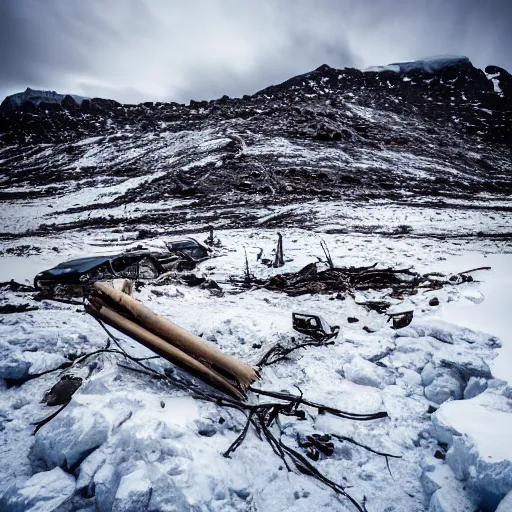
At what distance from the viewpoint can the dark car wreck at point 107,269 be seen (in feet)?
15.9

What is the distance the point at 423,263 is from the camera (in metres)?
6.67

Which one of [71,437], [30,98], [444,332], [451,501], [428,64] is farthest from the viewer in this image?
[30,98]

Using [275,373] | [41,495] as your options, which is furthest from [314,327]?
[41,495]

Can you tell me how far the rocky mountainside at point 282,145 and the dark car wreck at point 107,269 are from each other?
23.2ft

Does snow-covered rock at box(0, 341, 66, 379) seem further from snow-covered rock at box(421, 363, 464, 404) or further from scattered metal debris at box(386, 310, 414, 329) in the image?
scattered metal debris at box(386, 310, 414, 329)

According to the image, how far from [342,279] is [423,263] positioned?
2.42 metres

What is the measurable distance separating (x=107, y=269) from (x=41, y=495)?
411 cm

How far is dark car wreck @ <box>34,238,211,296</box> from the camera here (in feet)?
15.9

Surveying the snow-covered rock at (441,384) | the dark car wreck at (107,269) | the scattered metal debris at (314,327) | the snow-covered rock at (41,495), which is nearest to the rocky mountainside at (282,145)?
the dark car wreck at (107,269)

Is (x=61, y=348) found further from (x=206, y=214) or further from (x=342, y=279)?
(x=206, y=214)

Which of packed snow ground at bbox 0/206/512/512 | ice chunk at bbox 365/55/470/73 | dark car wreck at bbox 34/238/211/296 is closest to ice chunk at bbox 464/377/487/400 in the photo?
packed snow ground at bbox 0/206/512/512

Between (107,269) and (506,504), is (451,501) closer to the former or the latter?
(506,504)

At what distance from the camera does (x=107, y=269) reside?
A: 518cm

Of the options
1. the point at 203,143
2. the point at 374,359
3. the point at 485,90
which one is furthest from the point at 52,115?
the point at 485,90
